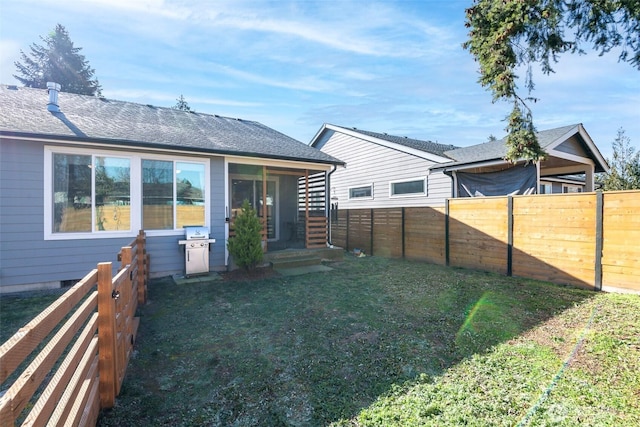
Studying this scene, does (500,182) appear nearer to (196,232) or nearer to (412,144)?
(412,144)

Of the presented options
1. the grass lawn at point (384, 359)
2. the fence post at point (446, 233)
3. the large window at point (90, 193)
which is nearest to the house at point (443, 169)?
the fence post at point (446, 233)

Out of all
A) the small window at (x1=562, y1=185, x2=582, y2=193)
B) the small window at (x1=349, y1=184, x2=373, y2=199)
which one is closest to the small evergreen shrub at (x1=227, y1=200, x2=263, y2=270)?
the small window at (x1=349, y1=184, x2=373, y2=199)

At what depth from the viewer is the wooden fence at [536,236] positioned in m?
5.31

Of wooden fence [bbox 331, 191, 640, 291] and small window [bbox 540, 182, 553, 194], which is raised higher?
small window [bbox 540, 182, 553, 194]

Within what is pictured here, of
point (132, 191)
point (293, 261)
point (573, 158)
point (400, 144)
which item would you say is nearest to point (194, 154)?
point (132, 191)

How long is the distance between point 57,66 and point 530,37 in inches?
1297

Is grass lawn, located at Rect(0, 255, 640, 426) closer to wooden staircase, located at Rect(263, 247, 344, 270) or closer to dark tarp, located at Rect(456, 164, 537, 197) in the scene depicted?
wooden staircase, located at Rect(263, 247, 344, 270)

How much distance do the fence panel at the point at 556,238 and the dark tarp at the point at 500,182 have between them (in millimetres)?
2315

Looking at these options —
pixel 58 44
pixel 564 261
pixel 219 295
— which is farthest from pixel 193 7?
pixel 58 44

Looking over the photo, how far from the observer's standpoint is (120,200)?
249 inches

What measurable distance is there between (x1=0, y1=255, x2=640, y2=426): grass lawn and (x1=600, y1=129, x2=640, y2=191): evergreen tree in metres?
12.0

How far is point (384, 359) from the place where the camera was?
10.5 feet

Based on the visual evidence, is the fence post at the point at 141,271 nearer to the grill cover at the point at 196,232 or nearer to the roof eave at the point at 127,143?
the grill cover at the point at 196,232

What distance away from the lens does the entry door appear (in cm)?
981
